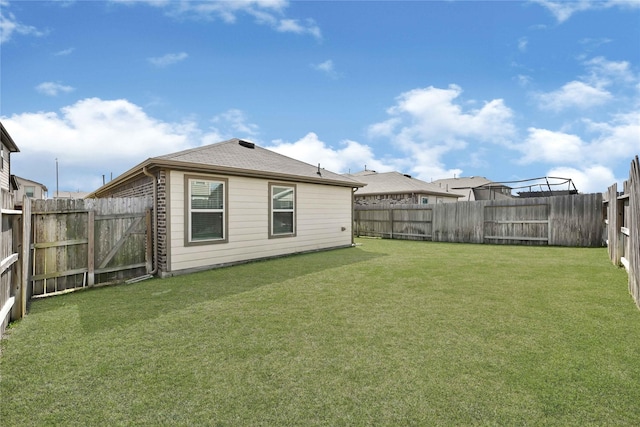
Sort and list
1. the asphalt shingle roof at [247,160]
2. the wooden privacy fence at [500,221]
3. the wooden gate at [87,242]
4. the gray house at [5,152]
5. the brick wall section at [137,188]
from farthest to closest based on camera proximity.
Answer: the gray house at [5,152] → the wooden privacy fence at [500,221] → the brick wall section at [137,188] → the asphalt shingle roof at [247,160] → the wooden gate at [87,242]

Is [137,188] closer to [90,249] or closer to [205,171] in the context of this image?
[205,171]

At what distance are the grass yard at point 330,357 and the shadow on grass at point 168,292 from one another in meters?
0.05

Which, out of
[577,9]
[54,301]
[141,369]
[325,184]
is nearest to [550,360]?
[141,369]

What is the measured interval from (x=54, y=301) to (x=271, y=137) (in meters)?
10.7

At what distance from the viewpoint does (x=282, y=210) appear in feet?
31.3

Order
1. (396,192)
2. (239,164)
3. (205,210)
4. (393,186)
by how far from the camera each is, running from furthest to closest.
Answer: (393,186) < (396,192) < (239,164) < (205,210)

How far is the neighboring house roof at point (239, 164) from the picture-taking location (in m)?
7.13

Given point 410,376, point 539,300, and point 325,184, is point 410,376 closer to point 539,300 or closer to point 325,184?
point 539,300

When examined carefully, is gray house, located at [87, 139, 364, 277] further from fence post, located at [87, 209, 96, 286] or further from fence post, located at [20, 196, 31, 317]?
fence post, located at [20, 196, 31, 317]

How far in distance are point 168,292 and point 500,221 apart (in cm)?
1252

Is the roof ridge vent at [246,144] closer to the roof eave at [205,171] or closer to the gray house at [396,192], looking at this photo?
the roof eave at [205,171]

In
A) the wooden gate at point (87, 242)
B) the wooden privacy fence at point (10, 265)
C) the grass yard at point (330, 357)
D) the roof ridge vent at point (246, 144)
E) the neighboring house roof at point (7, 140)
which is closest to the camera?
the grass yard at point (330, 357)

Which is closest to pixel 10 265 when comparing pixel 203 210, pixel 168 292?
pixel 168 292

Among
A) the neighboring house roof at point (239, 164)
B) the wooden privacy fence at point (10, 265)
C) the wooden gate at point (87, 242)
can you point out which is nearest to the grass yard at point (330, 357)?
the wooden privacy fence at point (10, 265)
